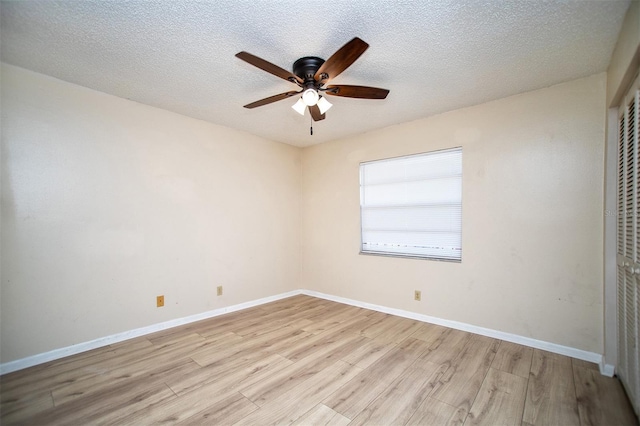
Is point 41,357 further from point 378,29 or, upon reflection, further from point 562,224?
point 562,224

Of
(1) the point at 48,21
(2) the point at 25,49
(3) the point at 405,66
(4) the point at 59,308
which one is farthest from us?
(4) the point at 59,308

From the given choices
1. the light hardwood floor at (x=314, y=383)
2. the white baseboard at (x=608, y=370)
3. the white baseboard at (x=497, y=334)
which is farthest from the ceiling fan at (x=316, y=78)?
the white baseboard at (x=608, y=370)

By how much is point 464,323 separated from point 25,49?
176 inches

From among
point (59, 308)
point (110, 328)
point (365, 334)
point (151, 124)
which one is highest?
point (151, 124)

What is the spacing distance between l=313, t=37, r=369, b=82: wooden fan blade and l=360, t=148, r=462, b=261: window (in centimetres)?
193

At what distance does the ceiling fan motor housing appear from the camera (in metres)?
2.03

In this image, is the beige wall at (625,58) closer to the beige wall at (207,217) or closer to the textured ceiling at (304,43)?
the textured ceiling at (304,43)

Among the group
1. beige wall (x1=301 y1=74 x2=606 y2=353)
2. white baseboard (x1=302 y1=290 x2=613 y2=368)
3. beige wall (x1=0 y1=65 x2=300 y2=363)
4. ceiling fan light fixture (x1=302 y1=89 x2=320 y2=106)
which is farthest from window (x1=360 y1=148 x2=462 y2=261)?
ceiling fan light fixture (x1=302 y1=89 x2=320 y2=106)

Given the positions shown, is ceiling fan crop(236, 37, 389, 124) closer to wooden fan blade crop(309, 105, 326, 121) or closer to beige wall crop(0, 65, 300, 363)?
wooden fan blade crop(309, 105, 326, 121)

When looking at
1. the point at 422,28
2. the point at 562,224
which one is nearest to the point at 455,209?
the point at 562,224

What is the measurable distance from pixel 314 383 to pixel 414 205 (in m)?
2.29

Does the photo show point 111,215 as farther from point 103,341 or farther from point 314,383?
point 314,383

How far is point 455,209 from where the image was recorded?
3.13 metres

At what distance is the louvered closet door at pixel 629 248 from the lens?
5.44 ft
